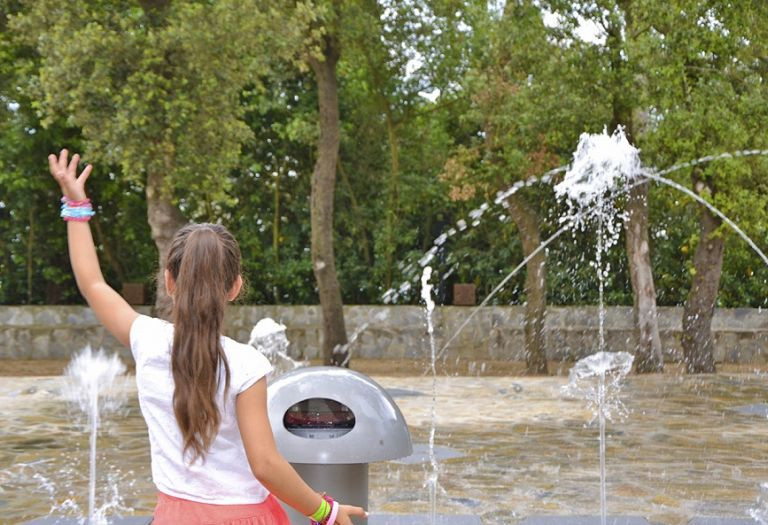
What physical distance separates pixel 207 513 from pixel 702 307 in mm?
15257

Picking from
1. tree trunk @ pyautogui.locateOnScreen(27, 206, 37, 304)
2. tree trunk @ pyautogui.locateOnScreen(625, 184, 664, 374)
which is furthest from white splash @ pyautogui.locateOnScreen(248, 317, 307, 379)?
tree trunk @ pyautogui.locateOnScreen(625, 184, 664, 374)

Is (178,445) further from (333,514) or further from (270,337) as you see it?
(270,337)

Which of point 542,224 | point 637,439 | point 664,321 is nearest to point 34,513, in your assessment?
point 637,439

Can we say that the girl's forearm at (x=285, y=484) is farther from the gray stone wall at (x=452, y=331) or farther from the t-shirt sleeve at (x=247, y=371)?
the gray stone wall at (x=452, y=331)

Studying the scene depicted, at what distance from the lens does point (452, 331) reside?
20453mm

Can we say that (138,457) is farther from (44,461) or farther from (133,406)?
(133,406)

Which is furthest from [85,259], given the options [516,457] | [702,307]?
[702,307]

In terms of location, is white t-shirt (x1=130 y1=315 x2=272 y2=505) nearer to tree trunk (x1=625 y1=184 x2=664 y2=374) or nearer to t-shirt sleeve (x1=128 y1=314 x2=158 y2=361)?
t-shirt sleeve (x1=128 y1=314 x2=158 y2=361)

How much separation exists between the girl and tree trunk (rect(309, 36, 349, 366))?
47.8 feet

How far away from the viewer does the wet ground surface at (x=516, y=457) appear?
678 cm

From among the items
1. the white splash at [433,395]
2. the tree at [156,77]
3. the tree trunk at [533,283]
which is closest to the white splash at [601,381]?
the tree trunk at [533,283]

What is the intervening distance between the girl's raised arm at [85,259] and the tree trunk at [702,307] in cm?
1491

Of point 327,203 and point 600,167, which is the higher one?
point 600,167

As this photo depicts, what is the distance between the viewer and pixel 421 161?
71.1 feet
